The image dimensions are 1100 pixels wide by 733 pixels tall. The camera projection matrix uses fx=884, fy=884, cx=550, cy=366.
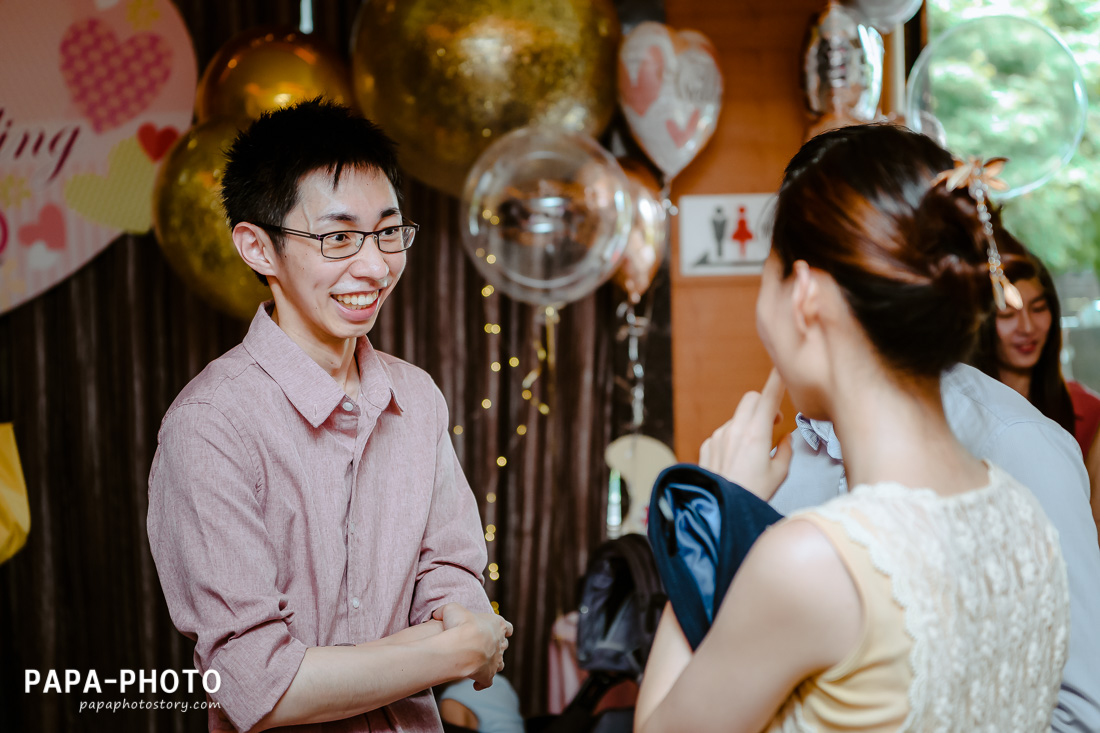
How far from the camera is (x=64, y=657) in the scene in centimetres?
295

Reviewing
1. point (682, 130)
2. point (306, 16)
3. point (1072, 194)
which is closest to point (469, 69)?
point (682, 130)

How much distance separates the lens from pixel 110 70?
8.87 ft

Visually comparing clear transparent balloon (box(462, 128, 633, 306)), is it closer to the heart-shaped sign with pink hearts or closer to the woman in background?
the woman in background

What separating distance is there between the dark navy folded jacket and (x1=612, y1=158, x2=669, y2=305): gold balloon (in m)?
1.75

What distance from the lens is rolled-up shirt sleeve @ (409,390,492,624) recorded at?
4.23 ft

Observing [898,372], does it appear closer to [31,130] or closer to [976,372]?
[976,372]

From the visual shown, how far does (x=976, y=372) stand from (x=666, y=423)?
1.90m

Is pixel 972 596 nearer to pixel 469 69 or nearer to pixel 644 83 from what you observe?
pixel 469 69

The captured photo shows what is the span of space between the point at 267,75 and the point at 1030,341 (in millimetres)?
2070

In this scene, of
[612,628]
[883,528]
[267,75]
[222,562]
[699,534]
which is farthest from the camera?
[612,628]

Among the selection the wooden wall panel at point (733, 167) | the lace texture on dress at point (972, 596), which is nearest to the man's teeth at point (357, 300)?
the lace texture on dress at point (972, 596)

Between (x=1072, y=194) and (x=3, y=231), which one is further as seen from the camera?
(x=1072, y=194)

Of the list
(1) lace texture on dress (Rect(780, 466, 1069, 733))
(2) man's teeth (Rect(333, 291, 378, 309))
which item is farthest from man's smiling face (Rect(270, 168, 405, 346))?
(1) lace texture on dress (Rect(780, 466, 1069, 733))

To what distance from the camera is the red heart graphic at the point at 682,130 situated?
265 cm
